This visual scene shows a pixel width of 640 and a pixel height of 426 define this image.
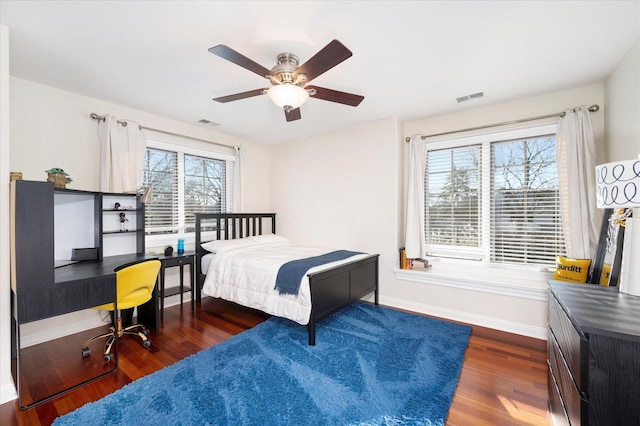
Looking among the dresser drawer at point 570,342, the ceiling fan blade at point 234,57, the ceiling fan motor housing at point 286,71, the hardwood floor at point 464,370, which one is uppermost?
the ceiling fan motor housing at point 286,71

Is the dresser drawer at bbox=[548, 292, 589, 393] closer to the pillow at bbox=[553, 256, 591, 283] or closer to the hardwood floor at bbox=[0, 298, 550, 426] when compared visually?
the hardwood floor at bbox=[0, 298, 550, 426]

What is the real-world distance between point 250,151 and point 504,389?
14.9ft

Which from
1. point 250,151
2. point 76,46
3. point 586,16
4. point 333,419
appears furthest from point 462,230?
point 76,46

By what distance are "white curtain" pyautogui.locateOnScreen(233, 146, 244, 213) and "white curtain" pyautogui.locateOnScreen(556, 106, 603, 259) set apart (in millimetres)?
4174

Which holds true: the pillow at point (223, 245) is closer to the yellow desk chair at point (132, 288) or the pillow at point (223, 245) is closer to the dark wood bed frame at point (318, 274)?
the dark wood bed frame at point (318, 274)

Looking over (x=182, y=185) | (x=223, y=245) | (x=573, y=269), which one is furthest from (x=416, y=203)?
(x=182, y=185)

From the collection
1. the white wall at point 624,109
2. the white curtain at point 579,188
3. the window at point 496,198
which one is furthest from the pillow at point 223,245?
the white wall at point 624,109

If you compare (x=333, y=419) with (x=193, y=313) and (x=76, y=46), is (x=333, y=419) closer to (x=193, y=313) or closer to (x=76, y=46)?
(x=193, y=313)

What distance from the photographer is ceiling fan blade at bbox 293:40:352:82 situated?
166cm

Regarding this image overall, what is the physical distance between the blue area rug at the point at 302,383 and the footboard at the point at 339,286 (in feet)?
0.91

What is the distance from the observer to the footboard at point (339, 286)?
8.72 feet

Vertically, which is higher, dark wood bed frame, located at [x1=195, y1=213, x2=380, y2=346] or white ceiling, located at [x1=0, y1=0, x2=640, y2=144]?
white ceiling, located at [x1=0, y1=0, x2=640, y2=144]

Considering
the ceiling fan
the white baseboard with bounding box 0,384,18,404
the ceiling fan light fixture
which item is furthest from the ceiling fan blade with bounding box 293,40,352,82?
the white baseboard with bounding box 0,384,18,404

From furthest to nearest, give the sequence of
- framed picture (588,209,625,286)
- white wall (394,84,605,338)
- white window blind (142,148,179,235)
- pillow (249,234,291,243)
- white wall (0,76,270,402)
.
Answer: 1. pillow (249,234,291,243)
2. white window blind (142,148,179,235)
3. white wall (394,84,605,338)
4. white wall (0,76,270,402)
5. framed picture (588,209,625,286)
